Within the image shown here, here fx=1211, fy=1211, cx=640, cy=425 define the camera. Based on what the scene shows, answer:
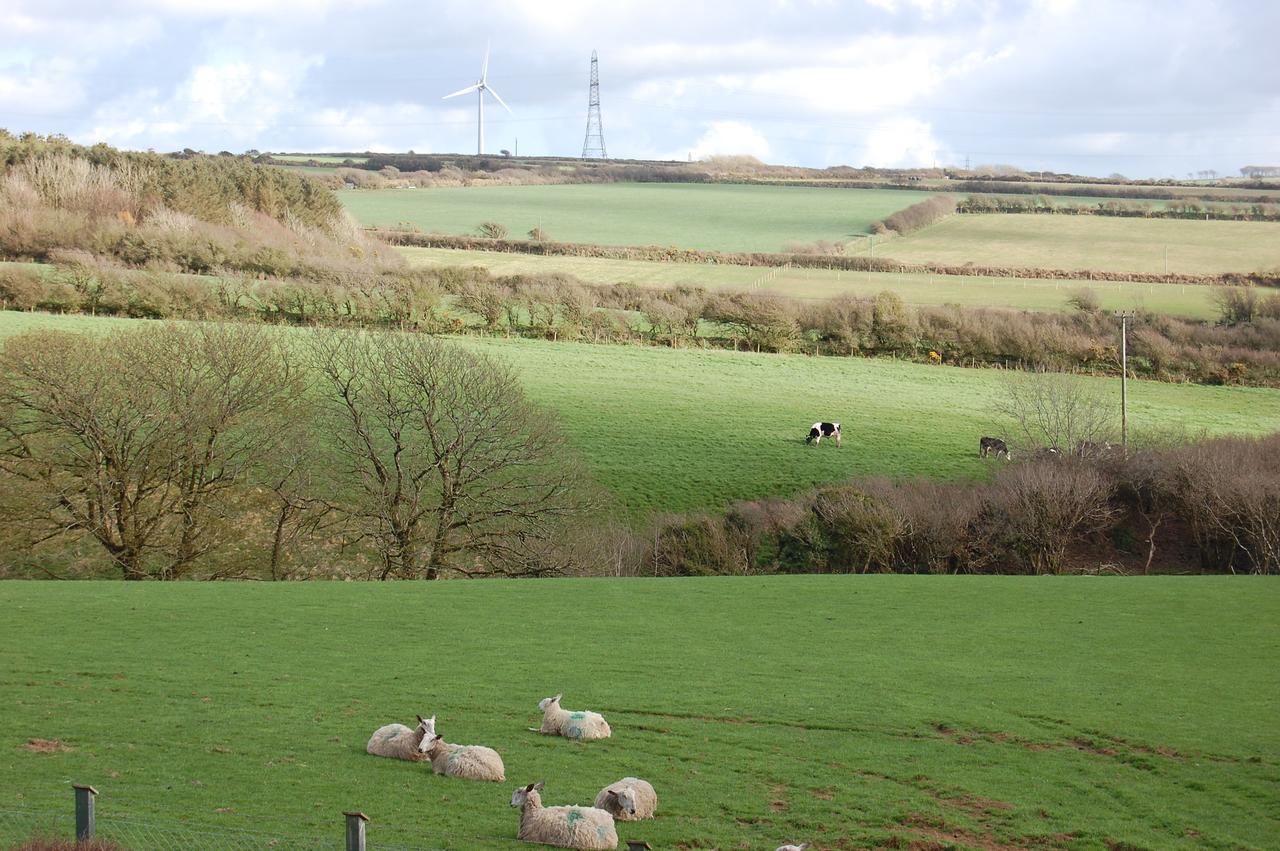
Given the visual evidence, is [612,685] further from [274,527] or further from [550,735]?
[274,527]

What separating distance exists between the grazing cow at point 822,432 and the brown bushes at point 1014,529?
42.8ft

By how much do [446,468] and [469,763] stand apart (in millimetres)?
34135

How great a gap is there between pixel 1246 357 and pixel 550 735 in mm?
85292

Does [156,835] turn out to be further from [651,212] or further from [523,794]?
[651,212]

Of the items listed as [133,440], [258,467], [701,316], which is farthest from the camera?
[701,316]

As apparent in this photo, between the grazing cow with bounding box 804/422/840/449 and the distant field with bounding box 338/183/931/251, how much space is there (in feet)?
258

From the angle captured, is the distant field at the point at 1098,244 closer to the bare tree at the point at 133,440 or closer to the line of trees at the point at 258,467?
the line of trees at the point at 258,467

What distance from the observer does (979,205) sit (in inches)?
6580

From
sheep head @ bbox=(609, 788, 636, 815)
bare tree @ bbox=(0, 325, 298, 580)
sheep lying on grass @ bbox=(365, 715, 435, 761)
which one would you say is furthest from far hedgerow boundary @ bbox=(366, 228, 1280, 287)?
sheep head @ bbox=(609, 788, 636, 815)

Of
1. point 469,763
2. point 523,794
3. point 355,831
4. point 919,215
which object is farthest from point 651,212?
point 355,831

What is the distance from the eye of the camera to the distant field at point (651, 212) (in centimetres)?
15062

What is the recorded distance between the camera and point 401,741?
56.2 feet

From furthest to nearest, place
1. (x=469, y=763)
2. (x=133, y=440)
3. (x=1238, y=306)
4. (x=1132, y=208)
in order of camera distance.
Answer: (x=1132, y=208)
(x=1238, y=306)
(x=133, y=440)
(x=469, y=763)

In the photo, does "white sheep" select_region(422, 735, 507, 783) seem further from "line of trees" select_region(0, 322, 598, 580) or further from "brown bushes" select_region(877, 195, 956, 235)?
"brown bushes" select_region(877, 195, 956, 235)
